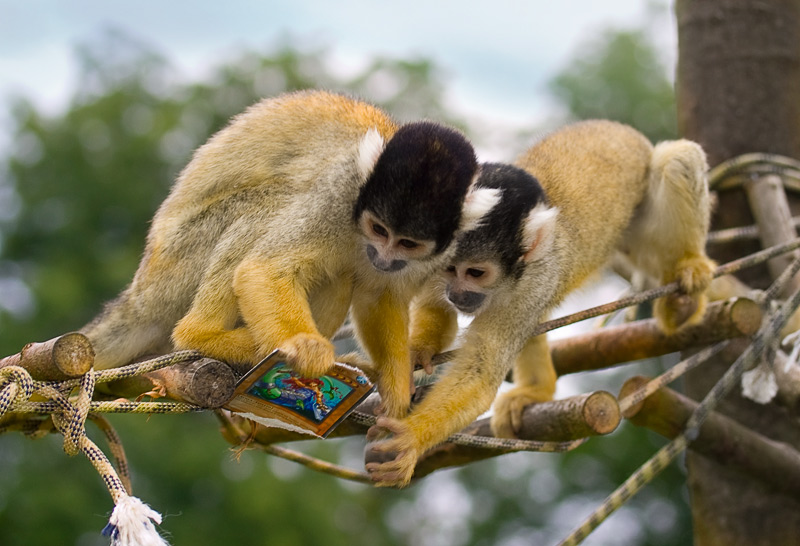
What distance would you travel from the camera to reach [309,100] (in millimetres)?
3594

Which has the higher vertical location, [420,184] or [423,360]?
[420,184]

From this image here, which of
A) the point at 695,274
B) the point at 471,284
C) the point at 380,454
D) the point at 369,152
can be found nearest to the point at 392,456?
the point at 380,454

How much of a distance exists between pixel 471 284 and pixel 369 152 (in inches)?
26.6

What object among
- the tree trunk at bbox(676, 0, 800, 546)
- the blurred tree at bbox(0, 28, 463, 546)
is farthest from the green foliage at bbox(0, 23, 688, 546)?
the tree trunk at bbox(676, 0, 800, 546)

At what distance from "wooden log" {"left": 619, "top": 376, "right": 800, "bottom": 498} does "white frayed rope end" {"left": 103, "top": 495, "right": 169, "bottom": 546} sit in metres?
2.28

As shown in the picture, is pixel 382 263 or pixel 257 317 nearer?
pixel 257 317

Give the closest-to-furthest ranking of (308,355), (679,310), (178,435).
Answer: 1. (308,355)
2. (679,310)
3. (178,435)

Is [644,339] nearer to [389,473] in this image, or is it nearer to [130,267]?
[389,473]

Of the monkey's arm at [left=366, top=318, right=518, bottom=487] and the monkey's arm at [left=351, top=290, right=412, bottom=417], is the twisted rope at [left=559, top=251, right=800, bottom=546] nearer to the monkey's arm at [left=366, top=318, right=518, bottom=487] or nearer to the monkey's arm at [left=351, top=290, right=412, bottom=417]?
the monkey's arm at [left=366, top=318, right=518, bottom=487]

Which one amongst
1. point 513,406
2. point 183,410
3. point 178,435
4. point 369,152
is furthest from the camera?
point 178,435

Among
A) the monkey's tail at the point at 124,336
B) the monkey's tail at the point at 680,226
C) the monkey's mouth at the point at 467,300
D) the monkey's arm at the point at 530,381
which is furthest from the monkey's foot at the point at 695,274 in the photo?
the monkey's tail at the point at 124,336

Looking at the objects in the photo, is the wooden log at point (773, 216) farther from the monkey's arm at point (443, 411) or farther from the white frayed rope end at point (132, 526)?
the white frayed rope end at point (132, 526)

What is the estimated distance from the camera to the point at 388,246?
3.04 metres

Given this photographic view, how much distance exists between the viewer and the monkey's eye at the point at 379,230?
120 inches
